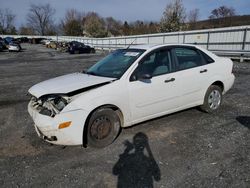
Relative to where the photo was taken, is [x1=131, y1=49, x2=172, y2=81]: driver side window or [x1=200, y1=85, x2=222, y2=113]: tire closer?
[x1=131, y1=49, x2=172, y2=81]: driver side window

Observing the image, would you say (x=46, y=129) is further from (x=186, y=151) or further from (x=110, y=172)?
(x=186, y=151)

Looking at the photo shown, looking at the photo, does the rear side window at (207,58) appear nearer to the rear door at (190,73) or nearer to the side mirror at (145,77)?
the rear door at (190,73)

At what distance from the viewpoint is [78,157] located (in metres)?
3.49

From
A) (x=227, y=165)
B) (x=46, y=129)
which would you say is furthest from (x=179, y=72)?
(x=46, y=129)

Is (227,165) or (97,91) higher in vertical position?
(97,91)

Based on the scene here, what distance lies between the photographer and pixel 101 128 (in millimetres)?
3713

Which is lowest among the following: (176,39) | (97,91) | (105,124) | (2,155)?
(2,155)

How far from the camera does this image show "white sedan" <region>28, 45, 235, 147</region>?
3.43m

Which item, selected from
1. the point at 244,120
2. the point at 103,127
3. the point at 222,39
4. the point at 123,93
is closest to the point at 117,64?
the point at 123,93

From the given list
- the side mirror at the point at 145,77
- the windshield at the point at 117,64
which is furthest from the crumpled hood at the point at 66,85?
the side mirror at the point at 145,77

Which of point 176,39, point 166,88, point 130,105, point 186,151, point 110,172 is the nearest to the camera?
point 110,172

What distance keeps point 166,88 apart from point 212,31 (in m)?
15.1

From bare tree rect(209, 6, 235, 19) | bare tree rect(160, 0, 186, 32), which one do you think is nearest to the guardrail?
bare tree rect(160, 0, 186, 32)

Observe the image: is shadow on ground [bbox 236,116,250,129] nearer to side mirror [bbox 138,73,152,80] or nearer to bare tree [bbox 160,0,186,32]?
side mirror [bbox 138,73,152,80]
